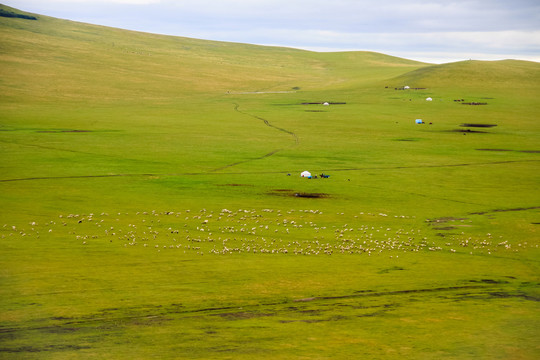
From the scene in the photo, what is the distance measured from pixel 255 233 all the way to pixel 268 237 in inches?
25.2

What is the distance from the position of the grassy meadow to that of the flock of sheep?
0.32 ft

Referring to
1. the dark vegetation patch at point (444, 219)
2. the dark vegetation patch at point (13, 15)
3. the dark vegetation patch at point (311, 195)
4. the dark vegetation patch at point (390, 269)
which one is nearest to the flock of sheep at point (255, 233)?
the dark vegetation patch at point (444, 219)

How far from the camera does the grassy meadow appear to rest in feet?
40.2

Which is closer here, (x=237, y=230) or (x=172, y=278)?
(x=172, y=278)

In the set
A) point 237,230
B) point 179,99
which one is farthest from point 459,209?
point 179,99

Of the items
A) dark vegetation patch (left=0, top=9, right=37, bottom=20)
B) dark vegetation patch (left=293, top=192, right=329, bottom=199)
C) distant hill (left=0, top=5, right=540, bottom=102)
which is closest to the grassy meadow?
dark vegetation patch (left=293, top=192, right=329, bottom=199)

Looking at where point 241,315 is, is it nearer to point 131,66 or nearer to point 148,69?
point 148,69

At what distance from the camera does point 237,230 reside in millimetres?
21391

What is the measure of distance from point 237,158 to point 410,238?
61.0ft

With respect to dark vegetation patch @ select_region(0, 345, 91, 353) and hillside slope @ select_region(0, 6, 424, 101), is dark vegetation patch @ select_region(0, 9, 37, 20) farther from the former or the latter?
dark vegetation patch @ select_region(0, 345, 91, 353)

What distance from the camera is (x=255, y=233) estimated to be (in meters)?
21.0

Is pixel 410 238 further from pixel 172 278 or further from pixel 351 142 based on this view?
pixel 351 142

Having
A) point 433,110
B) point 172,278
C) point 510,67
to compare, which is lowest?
point 172,278

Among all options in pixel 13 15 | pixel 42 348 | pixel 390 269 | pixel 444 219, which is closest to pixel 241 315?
pixel 42 348
